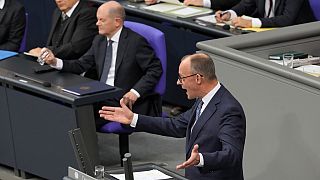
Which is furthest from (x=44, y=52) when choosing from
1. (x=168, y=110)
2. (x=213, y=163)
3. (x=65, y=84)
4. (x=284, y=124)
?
(x=213, y=163)

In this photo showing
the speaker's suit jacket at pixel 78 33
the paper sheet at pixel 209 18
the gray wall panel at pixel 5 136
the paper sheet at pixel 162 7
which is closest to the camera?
the gray wall panel at pixel 5 136

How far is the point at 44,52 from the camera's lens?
710cm

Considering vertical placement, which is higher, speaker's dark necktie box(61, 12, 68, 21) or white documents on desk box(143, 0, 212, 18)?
speaker's dark necktie box(61, 12, 68, 21)

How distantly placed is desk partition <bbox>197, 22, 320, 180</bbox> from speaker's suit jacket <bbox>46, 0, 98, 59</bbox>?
154 cm

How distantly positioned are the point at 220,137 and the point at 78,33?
9.40 ft

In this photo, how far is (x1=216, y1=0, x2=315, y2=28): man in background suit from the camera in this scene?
7.59 meters

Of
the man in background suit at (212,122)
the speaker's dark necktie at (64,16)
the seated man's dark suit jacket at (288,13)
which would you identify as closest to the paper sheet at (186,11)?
the seated man's dark suit jacket at (288,13)

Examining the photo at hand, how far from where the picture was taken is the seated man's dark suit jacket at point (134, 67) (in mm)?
6996

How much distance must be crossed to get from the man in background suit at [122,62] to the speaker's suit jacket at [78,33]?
259 mm

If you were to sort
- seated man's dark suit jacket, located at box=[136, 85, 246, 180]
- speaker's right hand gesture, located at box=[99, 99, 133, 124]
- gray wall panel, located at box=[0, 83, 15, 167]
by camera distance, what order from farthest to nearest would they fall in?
1. gray wall panel, located at box=[0, 83, 15, 167]
2. speaker's right hand gesture, located at box=[99, 99, 133, 124]
3. seated man's dark suit jacket, located at box=[136, 85, 246, 180]

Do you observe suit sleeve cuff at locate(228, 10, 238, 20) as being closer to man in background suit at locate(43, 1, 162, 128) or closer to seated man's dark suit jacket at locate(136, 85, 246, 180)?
man in background suit at locate(43, 1, 162, 128)

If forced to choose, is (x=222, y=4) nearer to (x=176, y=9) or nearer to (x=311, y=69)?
(x=176, y=9)

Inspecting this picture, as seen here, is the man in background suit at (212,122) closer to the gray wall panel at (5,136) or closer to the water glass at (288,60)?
the water glass at (288,60)

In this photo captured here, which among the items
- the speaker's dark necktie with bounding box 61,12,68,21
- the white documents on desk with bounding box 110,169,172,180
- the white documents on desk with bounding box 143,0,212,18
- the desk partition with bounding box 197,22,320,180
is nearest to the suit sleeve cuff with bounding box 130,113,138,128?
the white documents on desk with bounding box 110,169,172,180
